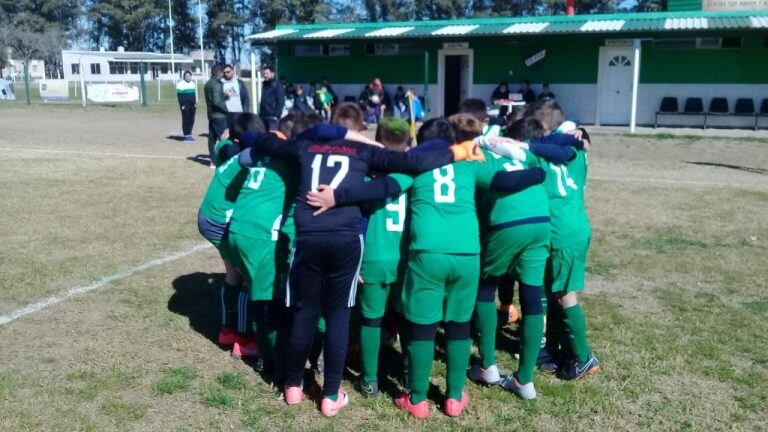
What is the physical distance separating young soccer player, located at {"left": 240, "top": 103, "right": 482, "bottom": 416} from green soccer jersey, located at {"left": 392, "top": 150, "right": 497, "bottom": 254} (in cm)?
8

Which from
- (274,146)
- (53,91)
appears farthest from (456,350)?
(53,91)

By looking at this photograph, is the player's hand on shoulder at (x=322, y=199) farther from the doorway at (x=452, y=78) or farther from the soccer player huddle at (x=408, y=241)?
the doorway at (x=452, y=78)

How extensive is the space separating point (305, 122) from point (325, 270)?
1037 mm

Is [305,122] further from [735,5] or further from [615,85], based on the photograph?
[735,5]

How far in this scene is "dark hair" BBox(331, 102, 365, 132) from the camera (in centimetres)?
415

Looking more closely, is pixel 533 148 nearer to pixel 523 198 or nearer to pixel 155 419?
pixel 523 198

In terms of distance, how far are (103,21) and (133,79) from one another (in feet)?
110

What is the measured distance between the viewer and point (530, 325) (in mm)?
4176

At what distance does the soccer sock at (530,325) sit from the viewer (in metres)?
4.17

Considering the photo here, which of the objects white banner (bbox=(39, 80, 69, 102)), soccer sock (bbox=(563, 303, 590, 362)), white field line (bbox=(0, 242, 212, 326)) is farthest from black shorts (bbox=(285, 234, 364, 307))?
white banner (bbox=(39, 80, 69, 102))

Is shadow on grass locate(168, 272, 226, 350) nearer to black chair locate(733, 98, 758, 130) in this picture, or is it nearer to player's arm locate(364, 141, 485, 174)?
player's arm locate(364, 141, 485, 174)

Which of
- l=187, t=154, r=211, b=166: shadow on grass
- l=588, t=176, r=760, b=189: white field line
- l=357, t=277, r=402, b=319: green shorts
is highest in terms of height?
l=357, t=277, r=402, b=319: green shorts

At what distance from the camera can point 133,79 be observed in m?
63.1

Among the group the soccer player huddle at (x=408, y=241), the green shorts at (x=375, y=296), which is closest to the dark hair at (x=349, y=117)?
the soccer player huddle at (x=408, y=241)
